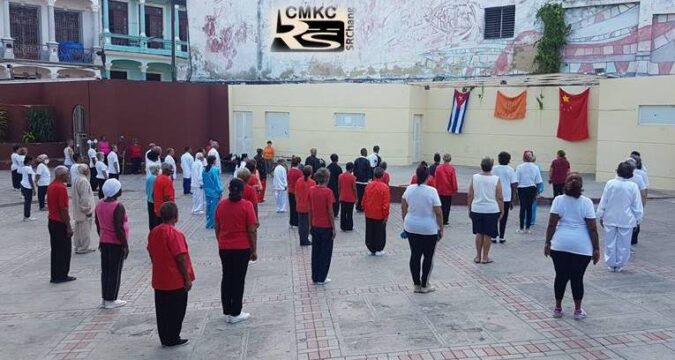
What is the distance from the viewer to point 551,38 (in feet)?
Result: 74.5

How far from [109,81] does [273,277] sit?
16729mm

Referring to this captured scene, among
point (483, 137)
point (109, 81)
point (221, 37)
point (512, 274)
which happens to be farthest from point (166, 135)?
point (512, 274)

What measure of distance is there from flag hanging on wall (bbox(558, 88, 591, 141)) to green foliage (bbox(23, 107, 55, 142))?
19048mm

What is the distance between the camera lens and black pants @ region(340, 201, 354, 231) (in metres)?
12.0

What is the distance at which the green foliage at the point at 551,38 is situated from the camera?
22.6 m

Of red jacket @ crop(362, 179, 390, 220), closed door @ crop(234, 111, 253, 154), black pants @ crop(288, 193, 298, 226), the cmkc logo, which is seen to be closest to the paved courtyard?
red jacket @ crop(362, 179, 390, 220)

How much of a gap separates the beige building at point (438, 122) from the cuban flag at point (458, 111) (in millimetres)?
228

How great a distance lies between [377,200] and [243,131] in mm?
17028

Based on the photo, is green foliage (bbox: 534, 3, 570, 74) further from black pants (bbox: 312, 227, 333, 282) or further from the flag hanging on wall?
black pants (bbox: 312, 227, 333, 282)

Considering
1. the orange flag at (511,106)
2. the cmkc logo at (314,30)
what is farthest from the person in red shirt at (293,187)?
the cmkc logo at (314,30)

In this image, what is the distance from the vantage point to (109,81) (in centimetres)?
2277

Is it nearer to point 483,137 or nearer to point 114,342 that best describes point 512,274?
point 114,342

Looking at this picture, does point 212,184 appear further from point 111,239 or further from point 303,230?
point 111,239

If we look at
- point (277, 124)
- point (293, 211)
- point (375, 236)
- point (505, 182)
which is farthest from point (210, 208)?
point (277, 124)
